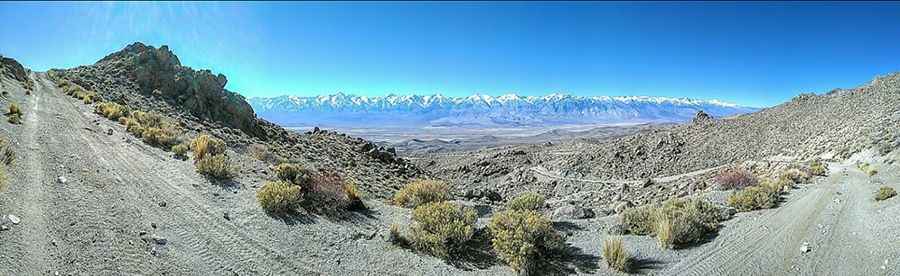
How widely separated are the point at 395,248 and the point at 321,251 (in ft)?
4.41

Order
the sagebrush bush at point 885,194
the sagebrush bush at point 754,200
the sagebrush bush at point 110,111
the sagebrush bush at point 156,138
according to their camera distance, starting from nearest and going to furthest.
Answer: the sagebrush bush at point 885,194 → the sagebrush bush at point 754,200 → the sagebrush bush at point 156,138 → the sagebrush bush at point 110,111

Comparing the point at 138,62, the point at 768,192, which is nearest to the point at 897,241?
the point at 768,192

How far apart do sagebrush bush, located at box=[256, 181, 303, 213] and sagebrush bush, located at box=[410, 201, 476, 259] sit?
2.63 meters

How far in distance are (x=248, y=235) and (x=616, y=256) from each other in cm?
655

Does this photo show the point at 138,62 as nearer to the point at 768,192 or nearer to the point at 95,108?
the point at 95,108

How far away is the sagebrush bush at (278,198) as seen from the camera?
9.65 m

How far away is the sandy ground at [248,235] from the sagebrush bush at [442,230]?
1.03ft

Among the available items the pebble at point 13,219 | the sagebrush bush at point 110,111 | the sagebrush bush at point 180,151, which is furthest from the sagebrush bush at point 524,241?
the sagebrush bush at point 110,111

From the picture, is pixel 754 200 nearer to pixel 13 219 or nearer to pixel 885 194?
pixel 885 194

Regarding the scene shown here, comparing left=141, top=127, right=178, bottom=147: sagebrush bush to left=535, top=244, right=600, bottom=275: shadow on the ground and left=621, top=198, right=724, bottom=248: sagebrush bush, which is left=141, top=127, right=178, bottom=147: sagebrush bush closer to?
left=535, top=244, right=600, bottom=275: shadow on the ground

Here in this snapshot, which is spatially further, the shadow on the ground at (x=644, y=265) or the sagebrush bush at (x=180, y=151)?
the sagebrush bush at (x=180, y=151)

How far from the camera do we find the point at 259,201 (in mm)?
9969

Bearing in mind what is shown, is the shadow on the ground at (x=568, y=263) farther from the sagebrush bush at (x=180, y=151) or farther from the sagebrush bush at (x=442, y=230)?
the sagebrush bush at (x=180, y=151)

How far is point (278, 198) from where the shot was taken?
9.67m
